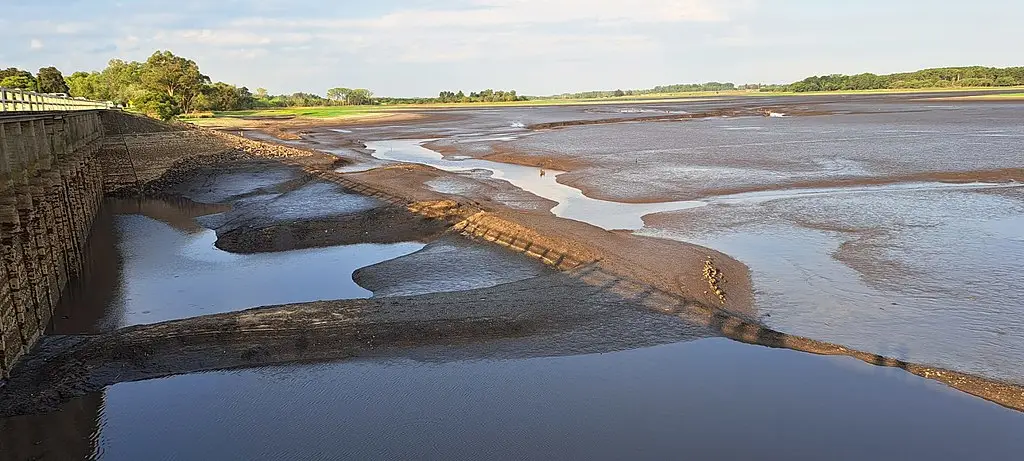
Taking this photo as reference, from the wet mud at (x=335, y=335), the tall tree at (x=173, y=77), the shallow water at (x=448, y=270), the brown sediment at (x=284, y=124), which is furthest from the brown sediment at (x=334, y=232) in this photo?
the tall tree at (x=173, y=77)

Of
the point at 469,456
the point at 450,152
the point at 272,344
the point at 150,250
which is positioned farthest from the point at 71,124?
the point at 450,152

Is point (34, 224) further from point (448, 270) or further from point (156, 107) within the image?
point (156, 107)

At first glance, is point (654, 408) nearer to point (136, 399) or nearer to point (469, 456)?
point (469, 456)

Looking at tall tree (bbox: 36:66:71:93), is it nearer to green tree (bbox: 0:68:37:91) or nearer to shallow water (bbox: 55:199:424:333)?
green tree (bbox: 0:68:37:91)

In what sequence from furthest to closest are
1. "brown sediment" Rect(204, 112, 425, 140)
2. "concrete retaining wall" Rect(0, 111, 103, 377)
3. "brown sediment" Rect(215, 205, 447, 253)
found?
"brown sediment" Rect(204, 112, 425, 140) < "brown sediment" Rect(215, 205, 447, 253) < "concrete retaining wall" Rect(0, 111, 103, 377)

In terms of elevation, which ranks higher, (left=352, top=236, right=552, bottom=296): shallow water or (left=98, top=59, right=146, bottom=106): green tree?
(left=98, top=59, right=146, bottom=106): green tree

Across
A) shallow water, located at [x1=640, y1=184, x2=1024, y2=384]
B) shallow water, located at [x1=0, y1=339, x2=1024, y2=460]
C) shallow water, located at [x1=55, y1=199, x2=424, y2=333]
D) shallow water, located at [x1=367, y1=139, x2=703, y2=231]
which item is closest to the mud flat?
shallow water, located at [x1=0, y1=339, x2=1024, y2=460]

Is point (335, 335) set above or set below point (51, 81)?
below

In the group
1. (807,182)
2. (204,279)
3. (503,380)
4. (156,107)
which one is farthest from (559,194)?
(156,107)
